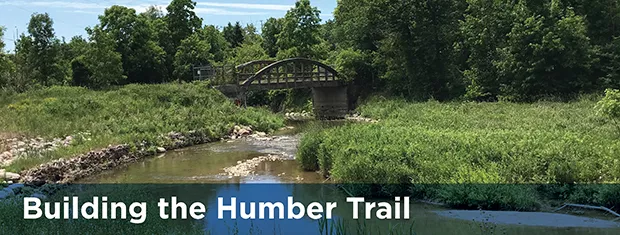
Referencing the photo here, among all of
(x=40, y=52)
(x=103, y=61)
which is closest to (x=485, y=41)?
(x=103, y=61)

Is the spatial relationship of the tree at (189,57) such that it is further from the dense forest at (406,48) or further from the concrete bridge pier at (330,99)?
the concrete bridge pier at (330,99)

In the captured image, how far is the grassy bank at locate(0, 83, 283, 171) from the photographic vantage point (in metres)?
22.4

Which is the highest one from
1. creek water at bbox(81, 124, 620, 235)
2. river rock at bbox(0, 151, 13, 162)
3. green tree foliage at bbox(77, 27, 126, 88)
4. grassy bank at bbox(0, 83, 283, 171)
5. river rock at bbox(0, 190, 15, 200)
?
green tree foliage at bbox(77, 27, 126, 88)

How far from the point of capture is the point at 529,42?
30.9 meters

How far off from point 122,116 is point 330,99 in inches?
819

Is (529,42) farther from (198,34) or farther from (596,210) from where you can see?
(198,34)

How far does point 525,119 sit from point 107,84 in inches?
1260

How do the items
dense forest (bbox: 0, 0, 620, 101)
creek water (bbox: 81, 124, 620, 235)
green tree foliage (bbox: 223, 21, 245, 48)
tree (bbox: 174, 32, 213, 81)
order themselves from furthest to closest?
green tree foliage (bbox: 223, 21, 245, 48) < tree (bbox: 174, 32, 213, 81) < dense forest (bbox: 0, 0, 620, 101) < creek water (bbox: 81, 124, 620, 235)

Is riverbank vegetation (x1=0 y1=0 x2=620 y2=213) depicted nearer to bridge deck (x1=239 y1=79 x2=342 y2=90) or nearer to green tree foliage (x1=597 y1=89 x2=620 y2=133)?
green tree foliage (x1=597 y1=89 x2=620 y2=133)

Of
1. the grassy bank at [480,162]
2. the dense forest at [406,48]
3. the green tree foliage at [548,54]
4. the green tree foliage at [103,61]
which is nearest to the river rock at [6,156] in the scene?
the grassy bank at [480,162]
